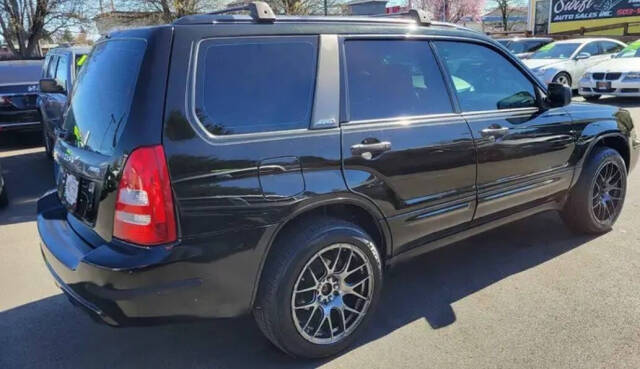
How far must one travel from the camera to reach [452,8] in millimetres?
43062

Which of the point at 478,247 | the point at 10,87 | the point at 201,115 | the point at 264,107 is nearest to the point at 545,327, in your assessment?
the point at 478,247

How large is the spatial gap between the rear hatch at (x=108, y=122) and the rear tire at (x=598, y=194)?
3.48 meters

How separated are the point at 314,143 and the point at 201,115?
59 cm

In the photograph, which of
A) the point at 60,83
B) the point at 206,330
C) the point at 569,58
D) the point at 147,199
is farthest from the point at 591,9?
the point at 147,199

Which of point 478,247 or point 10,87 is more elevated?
point 10,87

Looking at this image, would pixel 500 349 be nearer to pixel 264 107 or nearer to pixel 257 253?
pixel 257 253

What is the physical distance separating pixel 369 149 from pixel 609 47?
1582 centimetres

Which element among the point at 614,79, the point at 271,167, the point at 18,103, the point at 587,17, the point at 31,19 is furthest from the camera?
the point at 587,17

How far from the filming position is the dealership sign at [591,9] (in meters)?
26.0

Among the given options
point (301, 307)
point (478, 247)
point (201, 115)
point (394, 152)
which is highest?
point (201, 115)

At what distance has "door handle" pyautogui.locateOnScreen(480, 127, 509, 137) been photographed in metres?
3.50

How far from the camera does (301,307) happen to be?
9.22ft

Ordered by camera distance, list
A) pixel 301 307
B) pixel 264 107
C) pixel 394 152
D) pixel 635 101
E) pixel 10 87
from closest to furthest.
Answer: pixel 264 107, pixel 301 307, pixel 394 152, pixel 10 87, pixel 635 101

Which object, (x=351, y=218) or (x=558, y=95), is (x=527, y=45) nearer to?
(x=558, y=95)
